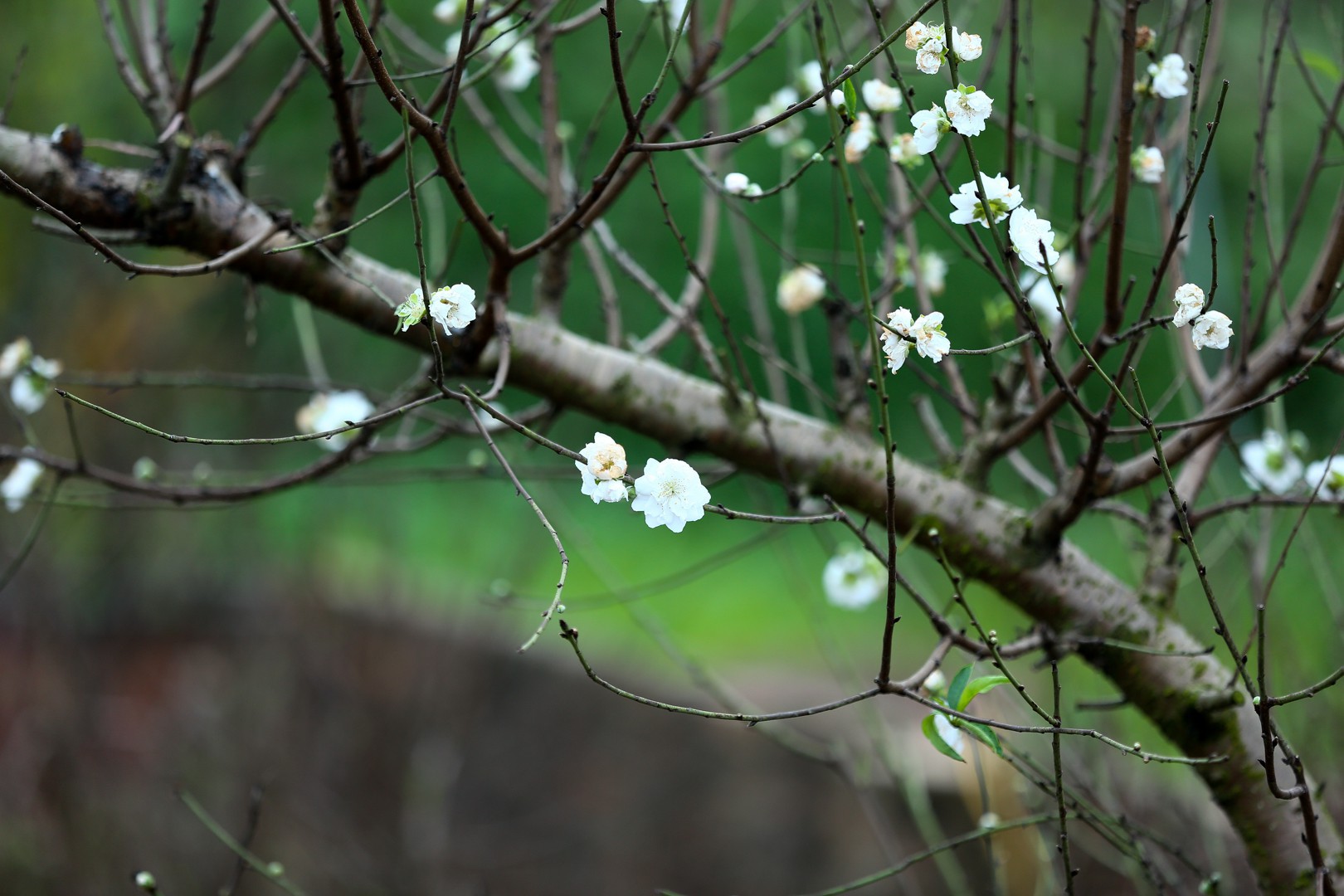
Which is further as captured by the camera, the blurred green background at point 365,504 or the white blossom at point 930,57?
the blurred green background at point 365,504

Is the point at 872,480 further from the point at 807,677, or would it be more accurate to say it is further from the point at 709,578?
the point at 709,578

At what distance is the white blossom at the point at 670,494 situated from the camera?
56 cm

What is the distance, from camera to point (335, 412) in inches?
47.3

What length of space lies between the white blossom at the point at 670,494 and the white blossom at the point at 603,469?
12mm

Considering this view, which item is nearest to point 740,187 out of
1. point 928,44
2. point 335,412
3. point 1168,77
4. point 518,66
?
point 928,44

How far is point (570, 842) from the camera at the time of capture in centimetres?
254

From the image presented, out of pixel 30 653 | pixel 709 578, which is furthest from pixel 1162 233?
pixel 709 578

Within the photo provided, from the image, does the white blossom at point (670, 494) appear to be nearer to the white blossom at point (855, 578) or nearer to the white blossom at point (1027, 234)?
the white blossom at point (1027, 234)

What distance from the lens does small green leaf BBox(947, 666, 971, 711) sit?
2.09 feet

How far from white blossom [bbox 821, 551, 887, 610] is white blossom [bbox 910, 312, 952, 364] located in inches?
21.0

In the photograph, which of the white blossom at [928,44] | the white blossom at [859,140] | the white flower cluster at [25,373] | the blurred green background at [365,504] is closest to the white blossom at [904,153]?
the white blossom at [859,140]

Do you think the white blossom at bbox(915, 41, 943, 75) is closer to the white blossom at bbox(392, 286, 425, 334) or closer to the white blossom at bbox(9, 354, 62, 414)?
the white blossom at bbox(392, 286, 425, 334)

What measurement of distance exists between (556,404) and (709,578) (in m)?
3.30

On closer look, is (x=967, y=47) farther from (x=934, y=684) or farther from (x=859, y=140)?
(x=934, y=684)
